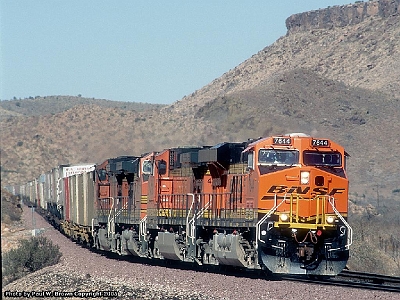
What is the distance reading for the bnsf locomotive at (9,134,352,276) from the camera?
752 inches

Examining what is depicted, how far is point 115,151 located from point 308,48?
238 ft

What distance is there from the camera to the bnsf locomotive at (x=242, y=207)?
19109 millimetres

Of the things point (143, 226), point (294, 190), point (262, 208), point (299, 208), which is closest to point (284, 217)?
point (299, 208)

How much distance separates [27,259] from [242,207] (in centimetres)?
788

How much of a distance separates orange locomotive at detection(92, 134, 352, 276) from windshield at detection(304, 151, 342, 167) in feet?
0.08

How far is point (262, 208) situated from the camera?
758 inches

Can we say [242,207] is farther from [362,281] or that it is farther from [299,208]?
[362,281]

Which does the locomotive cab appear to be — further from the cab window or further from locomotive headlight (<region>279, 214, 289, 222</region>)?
the cab window

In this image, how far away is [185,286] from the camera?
760 inches

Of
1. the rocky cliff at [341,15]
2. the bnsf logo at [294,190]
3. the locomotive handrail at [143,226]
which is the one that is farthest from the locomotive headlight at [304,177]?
the rocky cliff at [341,15]

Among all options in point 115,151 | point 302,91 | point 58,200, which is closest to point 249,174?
point 58,200

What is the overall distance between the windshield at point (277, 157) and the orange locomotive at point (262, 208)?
0.08 ft

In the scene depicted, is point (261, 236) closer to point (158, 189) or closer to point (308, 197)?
point (308, 197)

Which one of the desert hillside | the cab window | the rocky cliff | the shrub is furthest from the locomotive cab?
the rocky cliff
